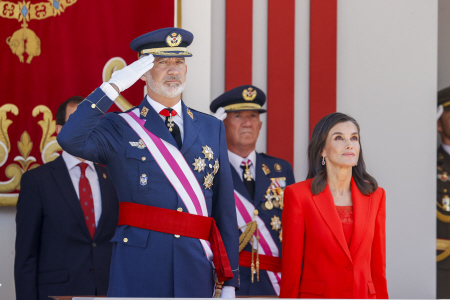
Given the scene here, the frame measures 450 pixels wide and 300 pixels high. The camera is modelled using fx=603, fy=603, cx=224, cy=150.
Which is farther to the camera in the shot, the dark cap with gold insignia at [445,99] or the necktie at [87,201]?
the dark cap with gold insignia at [445,99]

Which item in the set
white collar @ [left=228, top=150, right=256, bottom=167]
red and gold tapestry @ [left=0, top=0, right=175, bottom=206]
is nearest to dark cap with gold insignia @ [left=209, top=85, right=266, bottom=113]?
white collar @ [left=228, top=150, right=256, bottom=167]

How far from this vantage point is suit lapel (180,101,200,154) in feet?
9.26

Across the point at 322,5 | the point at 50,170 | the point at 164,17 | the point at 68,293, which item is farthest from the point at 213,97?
the point at 68,293

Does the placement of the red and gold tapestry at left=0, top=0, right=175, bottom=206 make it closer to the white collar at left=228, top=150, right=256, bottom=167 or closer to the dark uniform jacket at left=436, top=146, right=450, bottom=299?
the white collar at left=228, top=150, right=256, bottom=167

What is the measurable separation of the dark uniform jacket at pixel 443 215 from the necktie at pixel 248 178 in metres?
1.75

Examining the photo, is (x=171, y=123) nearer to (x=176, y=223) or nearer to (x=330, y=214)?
(x=176, y=223)

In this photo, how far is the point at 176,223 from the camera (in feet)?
8.91

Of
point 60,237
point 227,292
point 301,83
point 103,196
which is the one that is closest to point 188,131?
point 227,292

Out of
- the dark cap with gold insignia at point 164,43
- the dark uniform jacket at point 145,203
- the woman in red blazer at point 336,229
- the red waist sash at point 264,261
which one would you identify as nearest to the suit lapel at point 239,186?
the red waist sash at point 264,261

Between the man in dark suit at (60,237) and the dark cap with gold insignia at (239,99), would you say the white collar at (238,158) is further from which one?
the man in dark suit at (60,237)

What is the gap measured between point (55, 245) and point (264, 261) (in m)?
1.26

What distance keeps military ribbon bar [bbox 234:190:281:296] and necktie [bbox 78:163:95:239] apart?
912mm

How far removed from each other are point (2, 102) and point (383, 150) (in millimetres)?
2878

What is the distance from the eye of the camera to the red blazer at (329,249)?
9.89 feet
